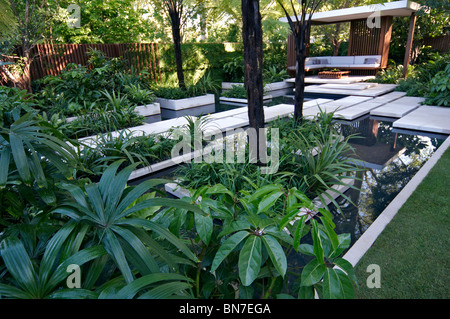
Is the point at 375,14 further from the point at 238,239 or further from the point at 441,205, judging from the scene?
the point at 238,239

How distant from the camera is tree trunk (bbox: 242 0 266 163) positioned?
3017 mm

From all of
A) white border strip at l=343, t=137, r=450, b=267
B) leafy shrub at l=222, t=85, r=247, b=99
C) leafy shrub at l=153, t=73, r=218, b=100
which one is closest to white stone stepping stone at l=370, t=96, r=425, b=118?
white border strip at l=343, t=137, r=450, b=267

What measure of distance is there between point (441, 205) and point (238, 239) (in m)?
2.98

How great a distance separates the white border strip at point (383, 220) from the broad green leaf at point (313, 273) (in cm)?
149

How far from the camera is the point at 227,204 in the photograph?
1329 mm

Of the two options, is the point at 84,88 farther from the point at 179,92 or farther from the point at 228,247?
the point at 228,247

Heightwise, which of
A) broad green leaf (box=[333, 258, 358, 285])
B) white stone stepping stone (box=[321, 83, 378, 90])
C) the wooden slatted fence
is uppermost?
the wooden slatted fence

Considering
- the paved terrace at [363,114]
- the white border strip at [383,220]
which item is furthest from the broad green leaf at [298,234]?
the paved terrace at [363,114]

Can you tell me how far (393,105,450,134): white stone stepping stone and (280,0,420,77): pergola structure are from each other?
587 centimetres

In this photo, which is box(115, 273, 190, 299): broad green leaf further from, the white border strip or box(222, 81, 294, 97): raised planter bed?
box(222, 81, 294, 97): raised planter bed

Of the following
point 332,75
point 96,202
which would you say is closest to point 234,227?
point 96,202

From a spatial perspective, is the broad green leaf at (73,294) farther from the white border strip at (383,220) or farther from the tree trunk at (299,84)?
the tree trunk at (299,84)
